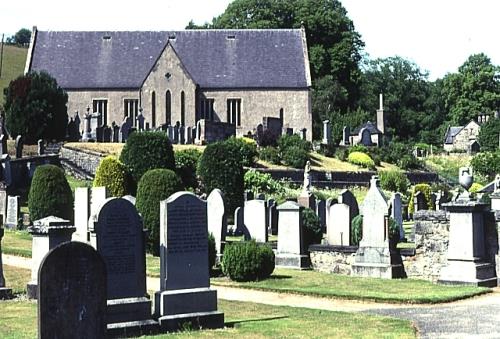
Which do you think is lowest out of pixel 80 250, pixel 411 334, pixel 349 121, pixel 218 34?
pixel 411 334

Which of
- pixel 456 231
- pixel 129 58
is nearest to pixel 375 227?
pixel 456 231

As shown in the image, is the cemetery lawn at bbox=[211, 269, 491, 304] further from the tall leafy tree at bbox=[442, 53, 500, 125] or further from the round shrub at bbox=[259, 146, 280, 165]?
the tall leafy tree at bbox=[442, 53, 500, 125]

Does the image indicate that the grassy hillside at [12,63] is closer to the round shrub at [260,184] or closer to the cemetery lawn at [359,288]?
the round shrub at [260,184]

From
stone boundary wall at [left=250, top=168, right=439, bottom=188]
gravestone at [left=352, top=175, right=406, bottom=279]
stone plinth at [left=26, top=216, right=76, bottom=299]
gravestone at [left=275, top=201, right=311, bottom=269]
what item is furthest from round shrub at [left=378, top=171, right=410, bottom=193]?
stone plinth at [left=26, top=216, right=76, bottom=299]

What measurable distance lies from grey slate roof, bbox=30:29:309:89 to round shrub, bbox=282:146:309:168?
18067 mm

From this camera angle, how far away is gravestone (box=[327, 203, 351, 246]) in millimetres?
26109

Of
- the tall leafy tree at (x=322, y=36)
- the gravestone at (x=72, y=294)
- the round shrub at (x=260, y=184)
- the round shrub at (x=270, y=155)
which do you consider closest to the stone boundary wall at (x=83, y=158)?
the round shrub at (x=260, y=184)

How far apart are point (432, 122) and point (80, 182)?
67.4 meters

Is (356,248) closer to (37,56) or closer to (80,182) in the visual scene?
(80,182)

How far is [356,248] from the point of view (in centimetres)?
2300

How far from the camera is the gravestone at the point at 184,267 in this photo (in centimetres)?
1467

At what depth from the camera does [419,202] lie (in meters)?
42.1

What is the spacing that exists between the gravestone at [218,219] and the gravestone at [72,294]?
1340 cm

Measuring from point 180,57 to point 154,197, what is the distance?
47412mm
